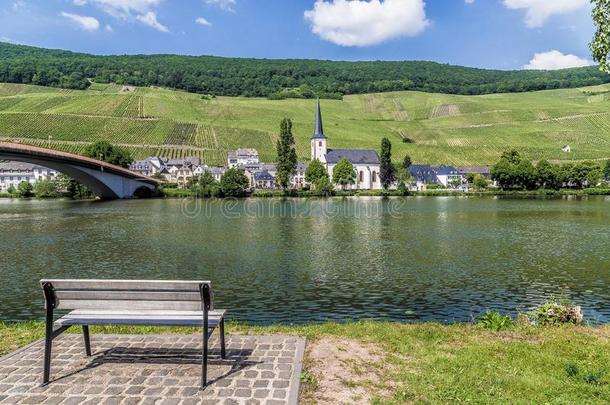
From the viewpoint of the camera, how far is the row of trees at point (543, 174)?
117 meters

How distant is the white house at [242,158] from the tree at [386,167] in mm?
39920

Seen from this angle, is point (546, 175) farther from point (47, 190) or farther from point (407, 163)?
point (47, 190)

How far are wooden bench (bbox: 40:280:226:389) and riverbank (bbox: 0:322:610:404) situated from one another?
191 centimetres

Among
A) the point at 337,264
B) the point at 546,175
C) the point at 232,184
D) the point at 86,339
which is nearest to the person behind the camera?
the point at 86,339

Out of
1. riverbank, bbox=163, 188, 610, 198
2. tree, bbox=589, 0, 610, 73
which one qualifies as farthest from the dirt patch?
riverbank, bbox=163, 188, 610, 198

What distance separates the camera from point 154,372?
729cm

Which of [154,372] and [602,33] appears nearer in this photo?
[154,372]

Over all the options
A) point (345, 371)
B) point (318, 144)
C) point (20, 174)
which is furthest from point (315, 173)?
point (345, 371)

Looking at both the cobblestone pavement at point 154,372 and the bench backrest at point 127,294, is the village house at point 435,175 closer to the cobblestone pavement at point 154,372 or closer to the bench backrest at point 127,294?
the cobblestone pavement at point 154,372

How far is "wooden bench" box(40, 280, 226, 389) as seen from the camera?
6938 mm

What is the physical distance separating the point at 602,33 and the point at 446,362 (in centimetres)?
908

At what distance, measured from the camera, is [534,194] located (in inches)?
4318

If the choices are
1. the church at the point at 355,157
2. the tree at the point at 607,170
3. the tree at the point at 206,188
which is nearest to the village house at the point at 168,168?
the tree at the point at 206,188

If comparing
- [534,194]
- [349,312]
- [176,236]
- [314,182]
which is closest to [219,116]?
[314,182]
